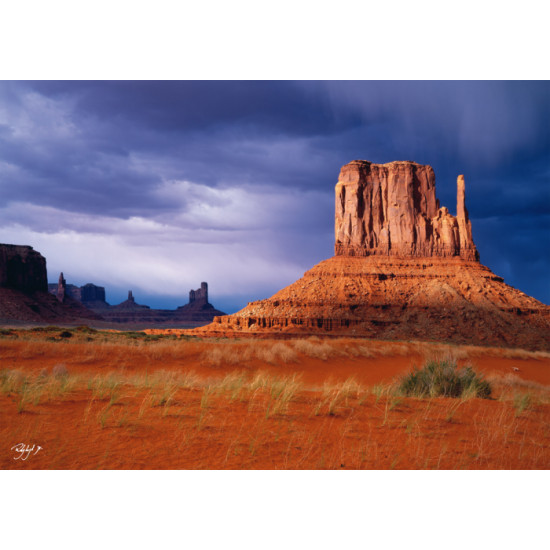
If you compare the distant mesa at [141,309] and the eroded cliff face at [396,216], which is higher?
the eroded cliff face at [396,216]

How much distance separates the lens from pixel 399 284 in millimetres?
60250

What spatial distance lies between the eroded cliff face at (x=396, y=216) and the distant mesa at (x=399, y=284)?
0.58 feet

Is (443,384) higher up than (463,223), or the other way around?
(463,223)

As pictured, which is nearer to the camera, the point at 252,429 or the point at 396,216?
the point at 252,429

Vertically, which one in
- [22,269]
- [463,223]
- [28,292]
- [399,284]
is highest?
[463,223]

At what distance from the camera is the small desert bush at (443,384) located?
8641 millimetres

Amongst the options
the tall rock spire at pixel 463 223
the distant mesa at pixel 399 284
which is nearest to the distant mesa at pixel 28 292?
the distant mesa at pixel 399 284

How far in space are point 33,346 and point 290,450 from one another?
1500cm

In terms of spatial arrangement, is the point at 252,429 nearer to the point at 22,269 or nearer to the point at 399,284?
the point at 399,284
